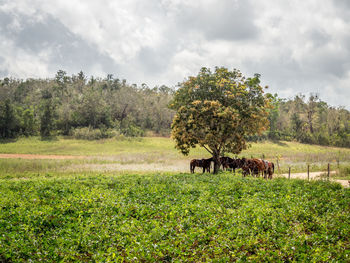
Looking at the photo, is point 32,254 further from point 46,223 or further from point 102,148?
point 102,148

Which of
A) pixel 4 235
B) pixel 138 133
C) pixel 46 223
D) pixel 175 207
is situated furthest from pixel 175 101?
pixel 138 133

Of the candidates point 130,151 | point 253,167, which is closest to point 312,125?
point 130,151

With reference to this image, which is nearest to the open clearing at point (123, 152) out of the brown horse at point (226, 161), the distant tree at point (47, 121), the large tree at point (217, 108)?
the distant tree at point (47, 121)

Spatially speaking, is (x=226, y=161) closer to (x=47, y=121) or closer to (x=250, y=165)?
(x=250, y=165)

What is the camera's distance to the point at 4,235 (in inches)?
398

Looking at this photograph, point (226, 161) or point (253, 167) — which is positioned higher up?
point (226, 161)

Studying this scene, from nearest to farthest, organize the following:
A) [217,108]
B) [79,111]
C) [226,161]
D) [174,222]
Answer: [174,222]
[217,108]
[226,161]
[79,111]

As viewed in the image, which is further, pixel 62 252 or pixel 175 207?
pixel 175 207

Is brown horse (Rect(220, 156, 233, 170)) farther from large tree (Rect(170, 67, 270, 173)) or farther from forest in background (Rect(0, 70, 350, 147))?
forest in background (Rect(0, 70, 350, 147))

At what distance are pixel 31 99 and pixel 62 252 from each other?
342 feet

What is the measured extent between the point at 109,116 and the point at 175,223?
263 ft

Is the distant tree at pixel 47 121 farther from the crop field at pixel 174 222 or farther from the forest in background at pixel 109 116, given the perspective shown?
the crop field at pixel 174 222

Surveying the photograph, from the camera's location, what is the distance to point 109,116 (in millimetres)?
88500

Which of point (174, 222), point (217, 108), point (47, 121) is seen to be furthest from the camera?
point (47, 121)
